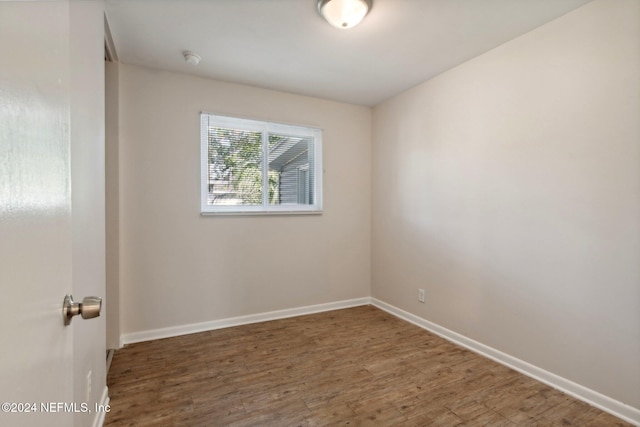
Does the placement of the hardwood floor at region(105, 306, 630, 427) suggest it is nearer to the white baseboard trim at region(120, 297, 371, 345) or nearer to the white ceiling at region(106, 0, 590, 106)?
the white baseboard trim at region(120, 297, 371, 345)

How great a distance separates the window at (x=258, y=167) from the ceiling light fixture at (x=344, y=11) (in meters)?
1.50

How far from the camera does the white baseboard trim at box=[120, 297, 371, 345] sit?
2703 mm

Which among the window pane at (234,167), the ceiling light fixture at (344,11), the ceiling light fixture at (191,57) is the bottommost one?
the window pane at (234,167)

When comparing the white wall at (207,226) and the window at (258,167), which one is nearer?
the white wall at (207,226)

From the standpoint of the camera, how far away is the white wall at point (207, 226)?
269 cm

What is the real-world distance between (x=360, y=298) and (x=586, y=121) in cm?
279

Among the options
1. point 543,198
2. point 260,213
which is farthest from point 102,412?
point 543,198

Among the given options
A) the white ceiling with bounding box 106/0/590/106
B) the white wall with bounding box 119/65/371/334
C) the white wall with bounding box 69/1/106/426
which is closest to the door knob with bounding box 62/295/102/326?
the white wall with bounding box 69/1/106/426

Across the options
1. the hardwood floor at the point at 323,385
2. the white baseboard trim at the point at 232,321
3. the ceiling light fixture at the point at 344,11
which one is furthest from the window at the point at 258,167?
the ceiling light fixture at the point at 344,11

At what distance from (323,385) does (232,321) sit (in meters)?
1.39

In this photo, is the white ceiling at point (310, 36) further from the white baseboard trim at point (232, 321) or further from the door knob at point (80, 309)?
the white baseboard trim at point (232, 321)

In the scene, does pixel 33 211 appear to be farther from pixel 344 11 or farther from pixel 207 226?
pixel 207 226

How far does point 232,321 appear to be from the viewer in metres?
3.06

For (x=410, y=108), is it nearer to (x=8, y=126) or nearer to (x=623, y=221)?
(x=623, y=221)
